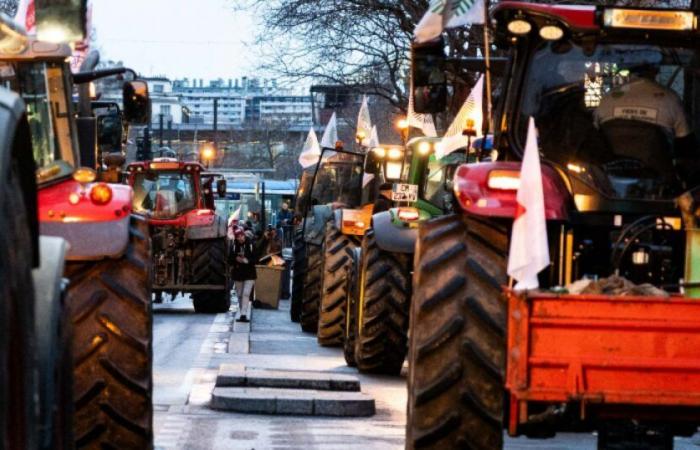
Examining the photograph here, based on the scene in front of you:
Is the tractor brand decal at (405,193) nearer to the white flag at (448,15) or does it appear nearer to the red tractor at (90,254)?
the white flag at (448,15)

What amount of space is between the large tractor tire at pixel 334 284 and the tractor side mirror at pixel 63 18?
13.5 metres

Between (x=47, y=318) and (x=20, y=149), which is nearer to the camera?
(x=20, y=149)

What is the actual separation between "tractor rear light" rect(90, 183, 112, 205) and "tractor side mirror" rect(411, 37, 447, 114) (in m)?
1.83

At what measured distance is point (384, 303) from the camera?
60.8 feet

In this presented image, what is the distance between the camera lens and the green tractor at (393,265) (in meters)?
18.0

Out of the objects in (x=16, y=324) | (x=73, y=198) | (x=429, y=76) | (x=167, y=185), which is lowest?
(x=167, y=185)

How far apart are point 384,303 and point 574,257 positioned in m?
9.17

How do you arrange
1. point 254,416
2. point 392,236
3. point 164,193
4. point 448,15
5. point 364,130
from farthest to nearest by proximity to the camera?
point 164,193
point 364,130
point 392,236
point 254,416
point 448,15

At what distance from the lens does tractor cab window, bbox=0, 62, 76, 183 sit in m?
9.73

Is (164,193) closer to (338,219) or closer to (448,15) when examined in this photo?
(338,219)

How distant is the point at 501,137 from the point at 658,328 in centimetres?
204

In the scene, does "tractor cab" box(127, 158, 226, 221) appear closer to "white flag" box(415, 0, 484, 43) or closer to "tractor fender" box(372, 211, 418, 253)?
"tractor fender" box(372, 211, 418, 253)

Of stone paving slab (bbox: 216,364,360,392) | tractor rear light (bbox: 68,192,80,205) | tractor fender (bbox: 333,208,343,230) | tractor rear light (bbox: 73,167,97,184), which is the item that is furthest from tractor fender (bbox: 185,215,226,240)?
tractor rear light (bbox: 68,192,80,205)

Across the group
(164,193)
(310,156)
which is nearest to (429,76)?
(164,193)
